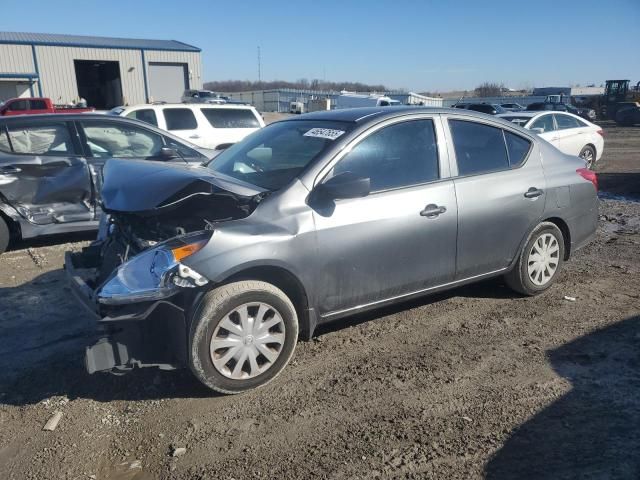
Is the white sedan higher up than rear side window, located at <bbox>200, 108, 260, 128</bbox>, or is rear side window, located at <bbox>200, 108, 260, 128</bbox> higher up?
rear side window, located at <bbox>200, 108, 260, 128</bbox>

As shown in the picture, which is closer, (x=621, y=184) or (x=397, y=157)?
(x=397, y=157)

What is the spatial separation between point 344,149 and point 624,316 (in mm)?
2845

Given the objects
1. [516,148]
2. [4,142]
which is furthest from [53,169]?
[516,148]

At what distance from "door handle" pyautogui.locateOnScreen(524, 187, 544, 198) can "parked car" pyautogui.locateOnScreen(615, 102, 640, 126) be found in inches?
1329

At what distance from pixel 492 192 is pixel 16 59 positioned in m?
38.8

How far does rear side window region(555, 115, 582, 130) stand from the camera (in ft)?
41.9

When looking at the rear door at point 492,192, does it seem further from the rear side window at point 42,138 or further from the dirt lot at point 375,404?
the rear side window at point 42,138

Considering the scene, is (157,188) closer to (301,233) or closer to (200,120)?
(301,233)

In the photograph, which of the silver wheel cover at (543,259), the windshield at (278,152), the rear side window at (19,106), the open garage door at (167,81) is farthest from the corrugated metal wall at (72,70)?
the silver wheel cover at (543,259)

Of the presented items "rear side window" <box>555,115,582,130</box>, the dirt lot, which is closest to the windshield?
the dirt lot

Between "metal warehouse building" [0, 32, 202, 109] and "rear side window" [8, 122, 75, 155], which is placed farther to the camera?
"metal warehouse building" [0, 32, 202, 109]

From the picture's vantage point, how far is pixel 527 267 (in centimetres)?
483

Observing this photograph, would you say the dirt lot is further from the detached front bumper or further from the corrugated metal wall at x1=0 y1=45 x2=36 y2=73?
the corrugated metal wall at x1=0 y1=45 x2=36 y2=73

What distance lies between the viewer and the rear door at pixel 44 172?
6.25 m
